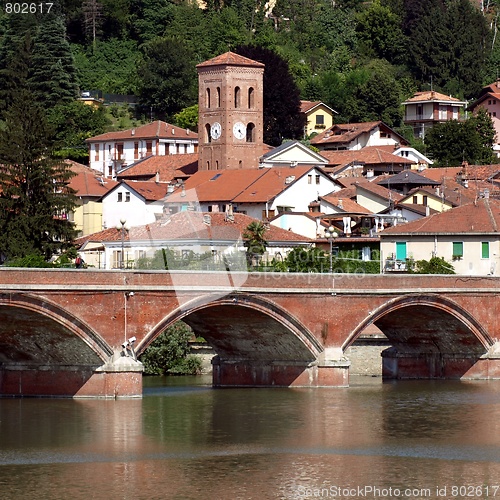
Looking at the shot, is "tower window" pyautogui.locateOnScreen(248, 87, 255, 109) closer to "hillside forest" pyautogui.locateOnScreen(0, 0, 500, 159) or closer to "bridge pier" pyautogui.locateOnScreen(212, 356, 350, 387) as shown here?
"hillside forest" pyautogui.locateOnScreen(0, 0, 500, 159)

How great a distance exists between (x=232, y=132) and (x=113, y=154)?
15.3 meters

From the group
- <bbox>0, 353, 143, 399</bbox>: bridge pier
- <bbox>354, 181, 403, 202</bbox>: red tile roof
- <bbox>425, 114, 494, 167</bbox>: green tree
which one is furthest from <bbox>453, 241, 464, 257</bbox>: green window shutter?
<bbox>425, 114, 494, 167</bbox>: green tree

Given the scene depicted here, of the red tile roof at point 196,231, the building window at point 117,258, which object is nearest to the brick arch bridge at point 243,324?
the red tile roof at point 196,231

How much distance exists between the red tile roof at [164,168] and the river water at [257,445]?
3714 centimetres

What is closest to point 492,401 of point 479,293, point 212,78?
point 479,293

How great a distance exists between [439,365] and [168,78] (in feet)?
176

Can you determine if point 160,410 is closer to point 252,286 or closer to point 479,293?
point 252,286

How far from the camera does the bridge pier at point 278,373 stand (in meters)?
63.2

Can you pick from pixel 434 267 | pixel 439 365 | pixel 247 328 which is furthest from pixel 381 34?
pixel 247 328

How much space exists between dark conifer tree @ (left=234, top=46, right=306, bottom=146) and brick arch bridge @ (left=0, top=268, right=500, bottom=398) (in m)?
41.0

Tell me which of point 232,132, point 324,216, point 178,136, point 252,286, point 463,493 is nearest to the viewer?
point 463,493

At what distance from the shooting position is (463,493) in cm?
4409

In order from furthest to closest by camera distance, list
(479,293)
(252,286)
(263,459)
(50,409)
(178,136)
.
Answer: (178,136) → (479,293) → (252,286) → (50,409) → (263,459)

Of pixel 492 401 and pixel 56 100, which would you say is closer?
pixel 492 401
